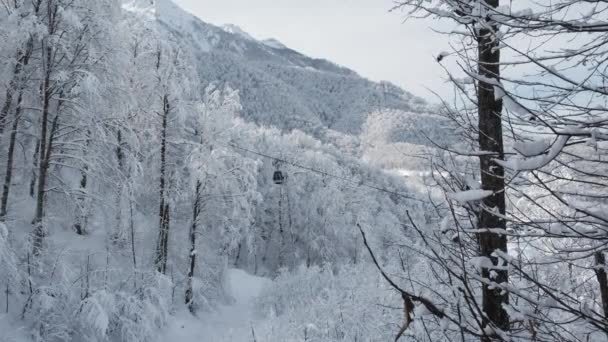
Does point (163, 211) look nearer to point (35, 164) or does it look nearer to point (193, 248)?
point (193, 248)

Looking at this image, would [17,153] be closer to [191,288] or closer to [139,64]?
[139,64]

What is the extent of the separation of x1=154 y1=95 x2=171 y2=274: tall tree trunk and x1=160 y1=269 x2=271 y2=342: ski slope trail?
2.17 meters

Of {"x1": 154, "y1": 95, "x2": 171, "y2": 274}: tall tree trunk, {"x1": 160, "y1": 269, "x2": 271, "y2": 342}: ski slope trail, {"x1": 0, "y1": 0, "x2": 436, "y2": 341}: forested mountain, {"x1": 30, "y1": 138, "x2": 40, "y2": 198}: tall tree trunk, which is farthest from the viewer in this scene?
{"x1": 154, "y1": 95, "x2": 171, "y2": 274}: tall tree trunk

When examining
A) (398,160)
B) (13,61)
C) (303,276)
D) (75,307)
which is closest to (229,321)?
(303,276)

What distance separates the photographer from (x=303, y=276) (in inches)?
832

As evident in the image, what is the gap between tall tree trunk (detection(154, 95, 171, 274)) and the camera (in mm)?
16297

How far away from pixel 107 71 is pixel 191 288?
899cm

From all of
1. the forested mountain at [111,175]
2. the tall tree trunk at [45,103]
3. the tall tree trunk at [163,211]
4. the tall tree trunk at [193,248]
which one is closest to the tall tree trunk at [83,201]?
the forested mountain at [111,175]

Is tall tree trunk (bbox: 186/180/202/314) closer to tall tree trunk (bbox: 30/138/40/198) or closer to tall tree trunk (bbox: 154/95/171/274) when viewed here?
tall tree trunk (bbox: 154/95/171/274)

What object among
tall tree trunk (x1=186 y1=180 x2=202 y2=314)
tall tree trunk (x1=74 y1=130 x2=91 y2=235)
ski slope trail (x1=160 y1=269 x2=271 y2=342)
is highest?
tall tree trunk (x1=74 y1=130 x2=91 y2=235)

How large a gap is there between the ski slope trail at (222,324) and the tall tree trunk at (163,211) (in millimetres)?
2175

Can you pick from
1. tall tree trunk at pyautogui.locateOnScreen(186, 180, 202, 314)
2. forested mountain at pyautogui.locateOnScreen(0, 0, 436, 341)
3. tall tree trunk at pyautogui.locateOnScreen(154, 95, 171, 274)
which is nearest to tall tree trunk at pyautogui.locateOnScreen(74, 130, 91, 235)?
forested mountain at pyautogui.locateOnScreen(0, 0, 436, 341)

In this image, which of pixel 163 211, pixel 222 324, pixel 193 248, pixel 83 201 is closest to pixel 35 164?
pixel 83 201

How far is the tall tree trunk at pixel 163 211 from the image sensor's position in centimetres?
1630
